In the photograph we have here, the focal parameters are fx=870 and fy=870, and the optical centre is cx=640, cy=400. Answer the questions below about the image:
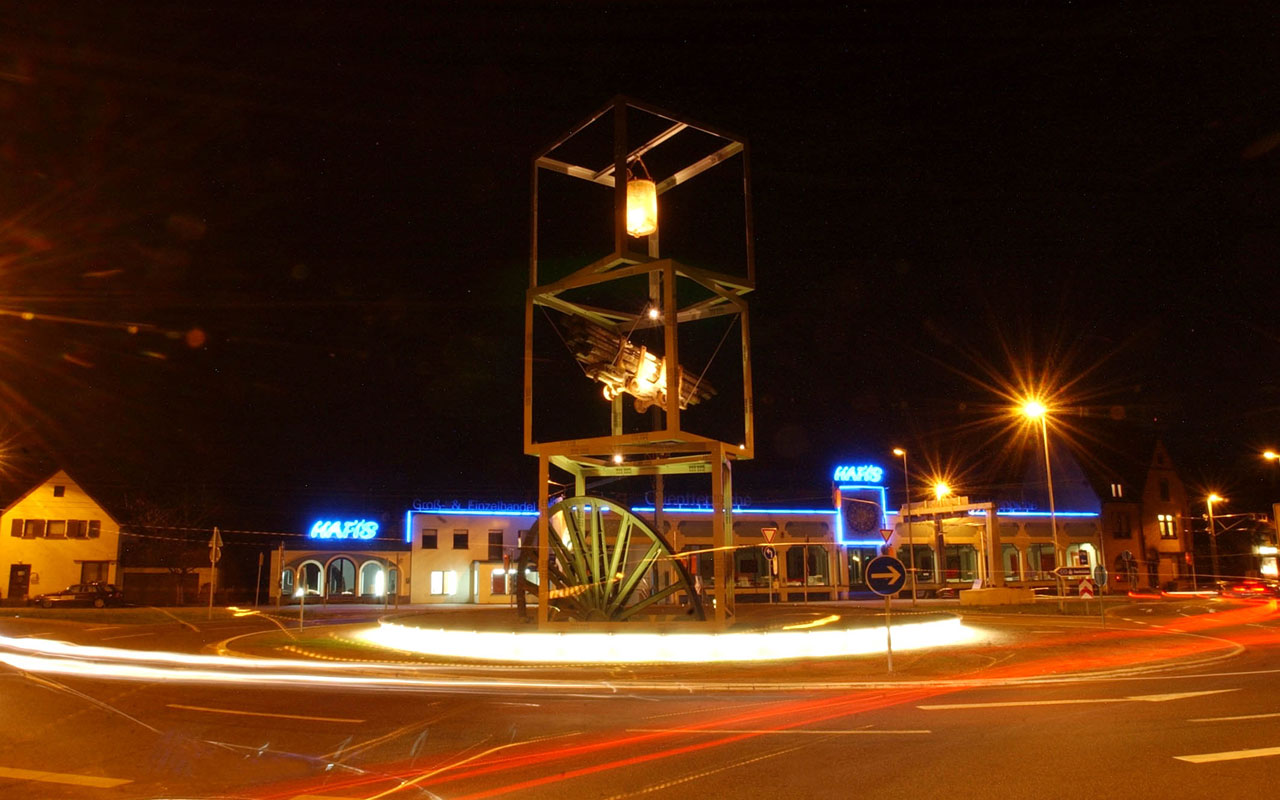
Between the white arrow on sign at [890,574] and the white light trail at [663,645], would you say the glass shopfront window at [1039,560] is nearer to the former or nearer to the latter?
the white light trail at [663,645]

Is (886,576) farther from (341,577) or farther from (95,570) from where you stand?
(95,570)

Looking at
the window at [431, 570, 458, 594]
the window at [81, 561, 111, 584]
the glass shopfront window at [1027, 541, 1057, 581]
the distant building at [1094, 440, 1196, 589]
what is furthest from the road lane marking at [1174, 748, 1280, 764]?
the distant building at [1094, 440, 1196, 589]

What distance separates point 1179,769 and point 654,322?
699 inches

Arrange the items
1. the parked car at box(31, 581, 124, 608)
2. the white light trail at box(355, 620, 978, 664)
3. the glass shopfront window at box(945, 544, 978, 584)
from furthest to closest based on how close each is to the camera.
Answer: the glass shopfront window at box(945, 544, 978, 584) < the parked car at box(31, 581, 124, 608) < the white light trail at box(355, 620, 978, 664)

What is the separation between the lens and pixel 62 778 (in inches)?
306

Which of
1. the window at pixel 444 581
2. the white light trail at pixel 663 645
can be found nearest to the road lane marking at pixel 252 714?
the white light trail at pixel 663 645

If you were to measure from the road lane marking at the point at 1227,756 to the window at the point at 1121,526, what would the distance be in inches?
2243

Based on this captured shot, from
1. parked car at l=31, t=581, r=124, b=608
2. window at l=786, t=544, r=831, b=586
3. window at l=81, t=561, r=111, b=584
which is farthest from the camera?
window at l=786, t=544, r=831, b=586

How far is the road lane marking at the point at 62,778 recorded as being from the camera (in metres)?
7.57

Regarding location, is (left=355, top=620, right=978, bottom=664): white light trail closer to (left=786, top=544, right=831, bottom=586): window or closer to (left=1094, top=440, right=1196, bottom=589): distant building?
(left=786, top=544, right=831, bottom=586): window

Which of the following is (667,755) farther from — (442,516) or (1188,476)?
(1188,476)

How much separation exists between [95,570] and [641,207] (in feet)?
139

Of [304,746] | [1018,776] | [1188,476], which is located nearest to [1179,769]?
[1018,776]

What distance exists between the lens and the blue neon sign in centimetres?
5650
